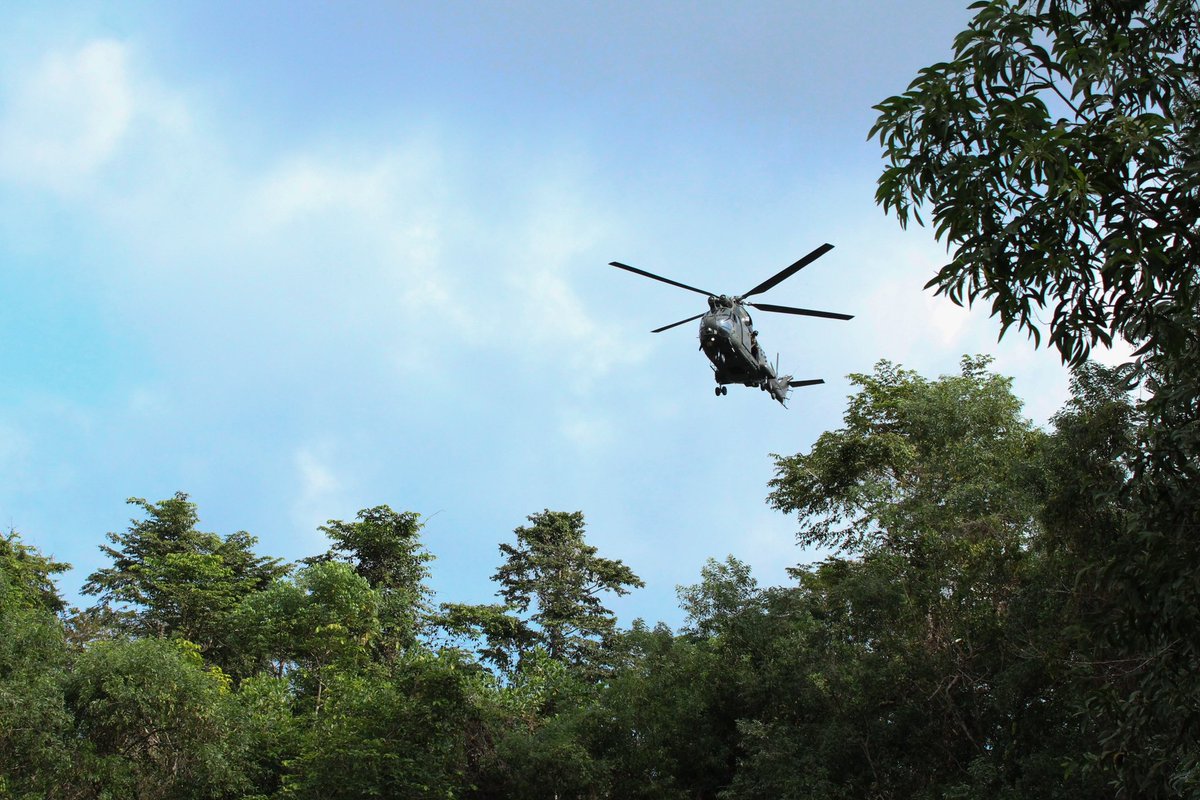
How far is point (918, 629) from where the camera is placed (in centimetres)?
1648

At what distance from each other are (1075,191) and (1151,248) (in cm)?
45

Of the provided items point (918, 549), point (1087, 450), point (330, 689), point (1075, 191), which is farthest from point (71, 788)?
point (1075, 191)

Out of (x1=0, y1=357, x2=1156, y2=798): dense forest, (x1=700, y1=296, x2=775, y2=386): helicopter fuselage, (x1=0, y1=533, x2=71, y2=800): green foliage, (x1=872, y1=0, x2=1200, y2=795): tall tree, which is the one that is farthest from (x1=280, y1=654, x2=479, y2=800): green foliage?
(x1=872, y1=0, x2=1200, y2=795): tall tree

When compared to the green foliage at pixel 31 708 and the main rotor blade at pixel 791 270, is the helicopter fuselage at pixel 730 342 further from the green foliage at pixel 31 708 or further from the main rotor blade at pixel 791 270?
the green foliage at pixel 31 708

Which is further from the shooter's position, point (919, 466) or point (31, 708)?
point (919, 466)

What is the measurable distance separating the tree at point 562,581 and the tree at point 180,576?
7520 mm

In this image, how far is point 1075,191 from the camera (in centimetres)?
521

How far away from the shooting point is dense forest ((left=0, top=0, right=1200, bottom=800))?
554 cm

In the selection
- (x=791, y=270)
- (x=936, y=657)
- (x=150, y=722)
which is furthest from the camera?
(x=150, y=722)

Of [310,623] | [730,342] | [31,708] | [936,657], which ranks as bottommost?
[31,708]

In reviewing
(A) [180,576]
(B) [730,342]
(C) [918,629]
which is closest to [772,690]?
(C) [918,629]

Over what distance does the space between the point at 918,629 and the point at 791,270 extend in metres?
6.24

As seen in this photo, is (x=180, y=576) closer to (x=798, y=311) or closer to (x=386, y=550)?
(x=386, y=550)

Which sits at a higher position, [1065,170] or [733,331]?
[733,331]
